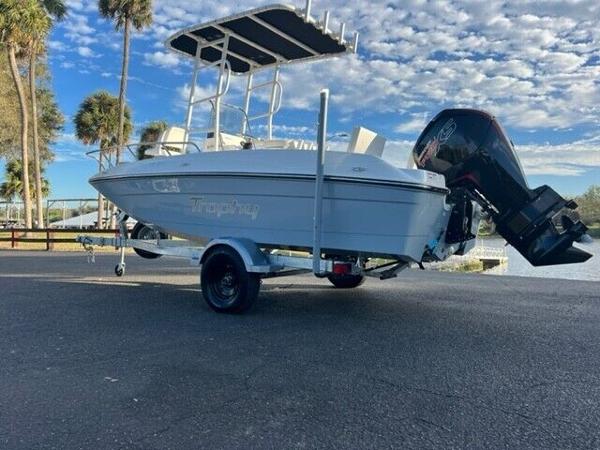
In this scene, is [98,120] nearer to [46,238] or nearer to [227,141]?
[46,238]

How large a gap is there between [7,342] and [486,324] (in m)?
4.79

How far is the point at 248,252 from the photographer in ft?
18.5

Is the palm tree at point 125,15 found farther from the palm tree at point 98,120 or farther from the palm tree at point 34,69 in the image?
the palm tree at point 98,120

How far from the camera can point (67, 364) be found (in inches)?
157

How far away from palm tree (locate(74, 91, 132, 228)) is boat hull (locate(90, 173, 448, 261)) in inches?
1171

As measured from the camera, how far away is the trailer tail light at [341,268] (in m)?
5.32

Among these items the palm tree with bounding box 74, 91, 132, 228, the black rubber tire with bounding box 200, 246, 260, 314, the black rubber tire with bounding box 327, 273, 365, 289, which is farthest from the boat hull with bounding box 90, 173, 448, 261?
the palm tree with bounding box 74, 91, 132, 228

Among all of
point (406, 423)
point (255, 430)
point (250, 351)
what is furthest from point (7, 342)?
point (406, 423)

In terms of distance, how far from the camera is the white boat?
515cm

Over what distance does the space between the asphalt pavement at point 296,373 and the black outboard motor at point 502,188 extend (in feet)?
3.04

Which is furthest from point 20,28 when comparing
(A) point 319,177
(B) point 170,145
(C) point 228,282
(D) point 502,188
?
(D) point 502,188

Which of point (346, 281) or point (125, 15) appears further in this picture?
point (125, 15)

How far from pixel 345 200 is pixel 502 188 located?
1635mm

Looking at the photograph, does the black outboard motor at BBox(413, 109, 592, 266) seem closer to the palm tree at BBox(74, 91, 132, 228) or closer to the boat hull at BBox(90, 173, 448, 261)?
the boat hull at BBox(90, 173, 448, 261)
